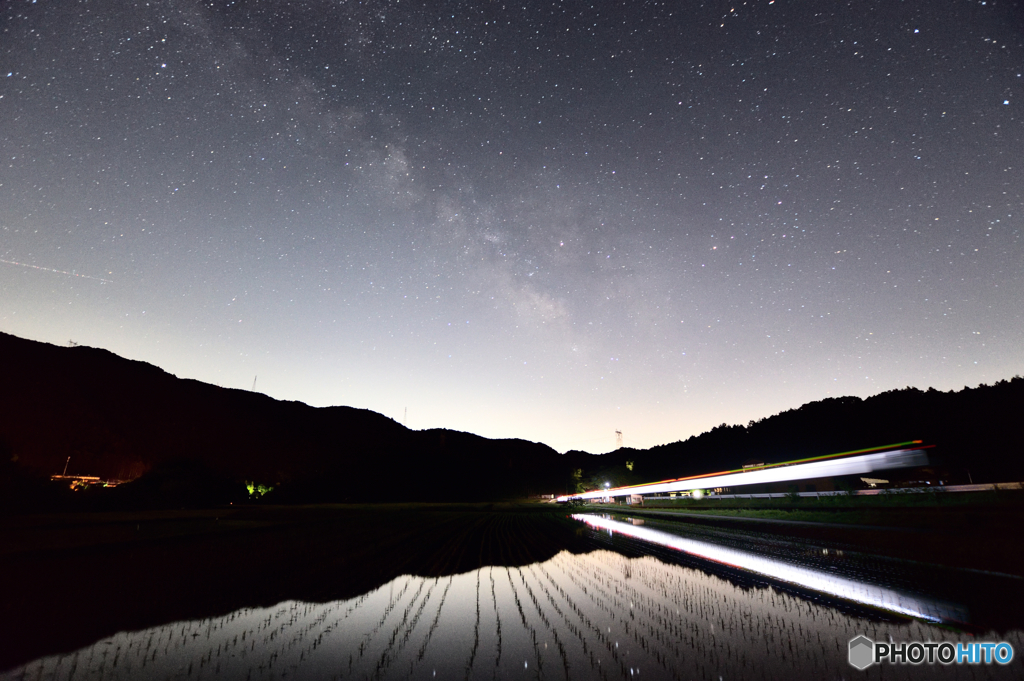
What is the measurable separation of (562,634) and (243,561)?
1433 cm

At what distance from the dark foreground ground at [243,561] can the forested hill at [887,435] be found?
4045cm

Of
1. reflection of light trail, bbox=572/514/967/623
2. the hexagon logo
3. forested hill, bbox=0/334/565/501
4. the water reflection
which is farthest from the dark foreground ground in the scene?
forested hill, bbox=0/334/565/501

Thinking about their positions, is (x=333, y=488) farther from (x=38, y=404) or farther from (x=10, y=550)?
(x=38, y=404)

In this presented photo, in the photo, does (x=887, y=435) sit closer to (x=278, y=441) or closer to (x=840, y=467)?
(x=840, y=467)

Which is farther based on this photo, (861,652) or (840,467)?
(840,467)

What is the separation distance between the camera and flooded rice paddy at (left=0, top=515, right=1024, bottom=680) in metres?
6.77

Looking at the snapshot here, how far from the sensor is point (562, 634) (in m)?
8.61

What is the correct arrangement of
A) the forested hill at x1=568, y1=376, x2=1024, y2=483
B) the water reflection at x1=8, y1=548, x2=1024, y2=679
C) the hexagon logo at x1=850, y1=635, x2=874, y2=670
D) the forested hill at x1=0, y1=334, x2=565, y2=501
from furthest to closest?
the forested hill at x1=0, y1=334, x2=565, y2=501 → the forested hill at x1=568, y1=376, x2=1024, y2=483 → the hexagon logo at x1=850, y1=635, x2=874, y2=670 → the water reflection at x1=8, y1=548, x2=1024, y2=679

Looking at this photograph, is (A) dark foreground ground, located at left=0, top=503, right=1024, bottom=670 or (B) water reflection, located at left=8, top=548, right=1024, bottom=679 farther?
(A) dark foreground ground, located at left=0, top=503, right=1024, bottom=670

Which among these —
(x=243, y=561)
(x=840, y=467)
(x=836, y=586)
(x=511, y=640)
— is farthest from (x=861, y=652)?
(x=840, y=467)

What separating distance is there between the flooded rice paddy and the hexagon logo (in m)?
0.14

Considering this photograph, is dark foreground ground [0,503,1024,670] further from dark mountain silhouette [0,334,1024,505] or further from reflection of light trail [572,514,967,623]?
dark mountain silhouette [0,334,1024,505]

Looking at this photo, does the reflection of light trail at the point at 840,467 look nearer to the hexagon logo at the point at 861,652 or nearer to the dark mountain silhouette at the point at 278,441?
the dark mountain silhouette at the point at 278,441

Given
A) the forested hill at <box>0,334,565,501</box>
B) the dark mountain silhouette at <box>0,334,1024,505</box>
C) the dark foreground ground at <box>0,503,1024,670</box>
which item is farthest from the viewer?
the forested hill at <box>0,334,565,501</box>
